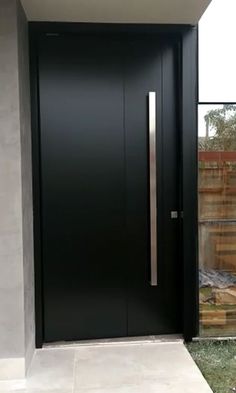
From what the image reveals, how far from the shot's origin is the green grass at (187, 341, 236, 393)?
2.52 metres

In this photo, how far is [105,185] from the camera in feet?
10.3

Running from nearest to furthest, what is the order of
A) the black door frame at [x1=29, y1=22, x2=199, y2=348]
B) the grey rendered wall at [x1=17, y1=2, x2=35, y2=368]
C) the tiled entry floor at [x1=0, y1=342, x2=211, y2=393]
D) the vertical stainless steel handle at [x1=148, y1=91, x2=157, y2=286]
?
the tiled entry floor at [x1=0, y1=342, x2=211, y2=393]
the grey rendered wall at [x1=17, y1=2, x2=35, y2=368]
the black door frame at [x1=29, y1=22, x2=199, y2=348]
the vertical stainless steel handle at [x1=148, y1=91, x2=157, y2=286]

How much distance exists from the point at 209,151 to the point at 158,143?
0.39 metres

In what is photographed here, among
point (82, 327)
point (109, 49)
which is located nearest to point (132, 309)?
point (82, 327)

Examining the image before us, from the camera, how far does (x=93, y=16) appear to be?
2854mm

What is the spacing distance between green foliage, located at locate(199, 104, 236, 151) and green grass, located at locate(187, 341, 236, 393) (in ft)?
4.85

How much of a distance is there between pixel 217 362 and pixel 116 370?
0.69m

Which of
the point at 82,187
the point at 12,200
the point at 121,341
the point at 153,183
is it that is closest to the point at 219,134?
the point at 153,183

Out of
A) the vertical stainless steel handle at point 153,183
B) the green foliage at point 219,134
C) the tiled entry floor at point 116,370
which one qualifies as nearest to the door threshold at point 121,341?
the tiled entry floor at point 116,370

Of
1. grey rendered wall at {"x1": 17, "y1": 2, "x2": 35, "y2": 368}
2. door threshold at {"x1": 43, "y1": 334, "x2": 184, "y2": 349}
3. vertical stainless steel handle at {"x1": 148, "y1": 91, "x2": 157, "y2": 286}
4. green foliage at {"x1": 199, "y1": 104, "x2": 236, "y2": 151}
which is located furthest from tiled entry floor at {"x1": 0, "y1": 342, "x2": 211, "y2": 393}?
green foliage at {"x1": 199, "y1": 104, "x2": 236, "y2": 151}

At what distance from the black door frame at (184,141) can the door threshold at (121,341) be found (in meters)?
0.08

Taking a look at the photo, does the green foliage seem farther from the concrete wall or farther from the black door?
the concrete wall

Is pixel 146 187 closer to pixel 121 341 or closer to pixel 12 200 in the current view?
pixel 12 200

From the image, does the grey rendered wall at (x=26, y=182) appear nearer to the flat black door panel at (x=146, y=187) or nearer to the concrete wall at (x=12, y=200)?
the concrete wall at (x=12, y=200)
